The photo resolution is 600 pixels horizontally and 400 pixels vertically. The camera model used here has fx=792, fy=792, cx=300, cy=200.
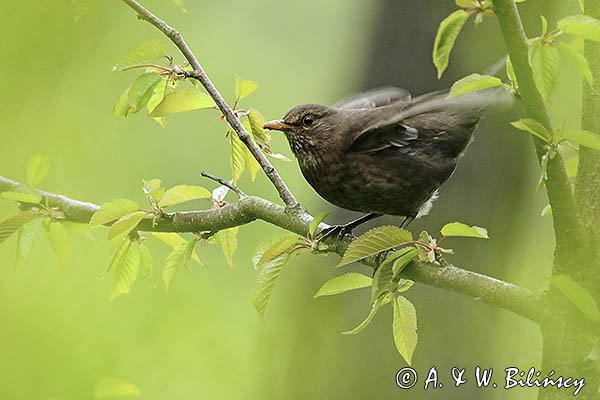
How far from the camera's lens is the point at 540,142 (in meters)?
1.78

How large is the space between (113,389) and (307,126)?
154cm

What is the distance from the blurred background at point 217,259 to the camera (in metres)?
4.07

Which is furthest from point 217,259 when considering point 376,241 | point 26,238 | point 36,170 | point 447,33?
point 447,33

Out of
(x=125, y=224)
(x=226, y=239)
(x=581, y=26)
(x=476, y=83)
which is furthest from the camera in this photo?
(x=226, y=239)

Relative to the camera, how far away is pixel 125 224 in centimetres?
228

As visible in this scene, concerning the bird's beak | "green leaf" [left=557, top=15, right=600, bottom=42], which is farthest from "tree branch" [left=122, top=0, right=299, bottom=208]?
"green leaf" [left=557, top=15, right=600, bottom=42]

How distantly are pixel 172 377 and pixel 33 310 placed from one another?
163 cm

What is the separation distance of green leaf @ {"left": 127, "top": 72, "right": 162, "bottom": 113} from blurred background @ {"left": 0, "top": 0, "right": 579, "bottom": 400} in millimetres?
1389

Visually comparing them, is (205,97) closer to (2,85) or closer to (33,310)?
(2,85)

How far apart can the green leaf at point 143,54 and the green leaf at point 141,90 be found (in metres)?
0.05

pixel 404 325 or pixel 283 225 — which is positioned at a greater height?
pixel 283 225

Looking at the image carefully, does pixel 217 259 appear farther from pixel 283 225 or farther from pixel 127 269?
pixel 283 225

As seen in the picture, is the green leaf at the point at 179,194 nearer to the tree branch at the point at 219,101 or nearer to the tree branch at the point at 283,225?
→ the tree branch at the point at 283,225

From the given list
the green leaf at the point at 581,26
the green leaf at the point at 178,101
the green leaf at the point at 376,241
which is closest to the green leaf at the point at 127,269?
the green leaf at the point at 178,101
